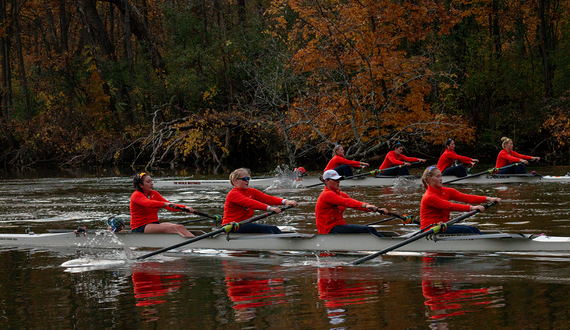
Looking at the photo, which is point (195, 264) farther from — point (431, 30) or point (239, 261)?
point (431, 30)

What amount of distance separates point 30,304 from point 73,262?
8.21ft

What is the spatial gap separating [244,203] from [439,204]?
10.3ft

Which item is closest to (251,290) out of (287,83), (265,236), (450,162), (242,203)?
(265,236)

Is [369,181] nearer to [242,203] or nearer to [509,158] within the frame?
[509,158]

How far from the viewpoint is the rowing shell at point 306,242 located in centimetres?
907

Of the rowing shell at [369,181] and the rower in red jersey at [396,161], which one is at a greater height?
the rower in red jersey at [396,161]

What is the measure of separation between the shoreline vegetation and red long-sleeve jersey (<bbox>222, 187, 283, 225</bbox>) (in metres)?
17.5

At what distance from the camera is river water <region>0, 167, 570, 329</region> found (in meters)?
6.33

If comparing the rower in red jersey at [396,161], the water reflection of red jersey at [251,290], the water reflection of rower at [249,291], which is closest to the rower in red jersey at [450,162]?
the rower in red jersey at [396,161]

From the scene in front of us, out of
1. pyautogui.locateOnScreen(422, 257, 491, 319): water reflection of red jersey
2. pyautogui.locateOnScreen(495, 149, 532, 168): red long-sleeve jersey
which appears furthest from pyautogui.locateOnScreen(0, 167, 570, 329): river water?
pyautogui.locateOnScreen(495, 149, 532, 168): red long-sleeve jersey

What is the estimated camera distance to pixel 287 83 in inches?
1304

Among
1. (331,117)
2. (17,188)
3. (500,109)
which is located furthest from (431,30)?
(17,188)

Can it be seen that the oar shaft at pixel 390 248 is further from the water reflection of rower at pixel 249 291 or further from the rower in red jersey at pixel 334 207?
the water reflection of rower at pixel 249 291

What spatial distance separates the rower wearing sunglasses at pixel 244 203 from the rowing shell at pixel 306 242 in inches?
10.0
